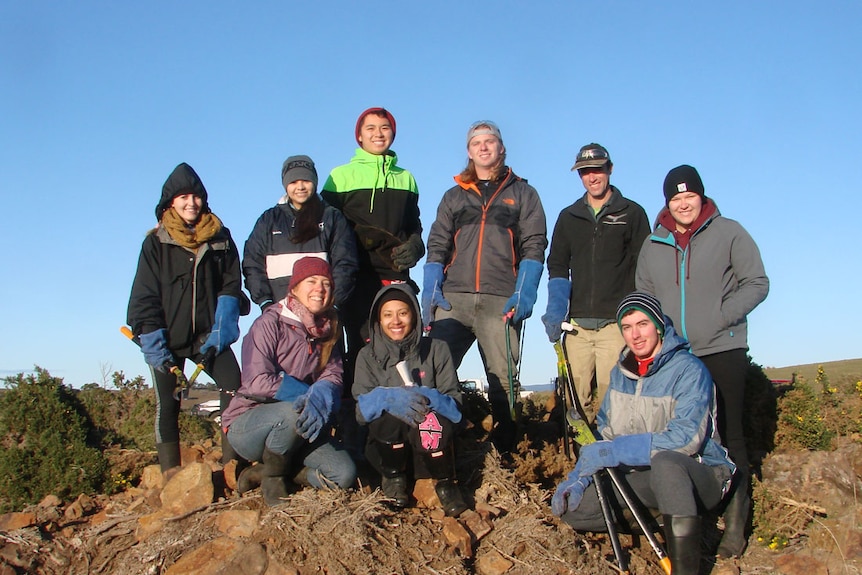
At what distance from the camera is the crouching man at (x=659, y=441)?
456cm

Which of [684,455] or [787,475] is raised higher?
[684,455]

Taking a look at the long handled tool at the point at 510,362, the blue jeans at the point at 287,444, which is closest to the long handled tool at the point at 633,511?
the long handled tool at the point at 510,362

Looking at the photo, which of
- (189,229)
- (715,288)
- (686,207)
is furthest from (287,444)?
(686,207)

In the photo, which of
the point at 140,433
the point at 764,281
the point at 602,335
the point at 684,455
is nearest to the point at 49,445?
the point at 140,433

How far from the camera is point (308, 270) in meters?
5.45

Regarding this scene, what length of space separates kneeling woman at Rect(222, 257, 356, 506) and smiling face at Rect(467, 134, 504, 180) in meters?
1.75

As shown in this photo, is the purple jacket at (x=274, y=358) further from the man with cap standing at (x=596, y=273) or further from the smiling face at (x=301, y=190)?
the man with cap standing at (x=596, y=273)

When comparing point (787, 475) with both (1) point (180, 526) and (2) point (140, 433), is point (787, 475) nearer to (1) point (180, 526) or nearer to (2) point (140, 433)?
(1) point (180, 526)

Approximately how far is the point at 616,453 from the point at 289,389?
84.0 inches

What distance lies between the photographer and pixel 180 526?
5.26m

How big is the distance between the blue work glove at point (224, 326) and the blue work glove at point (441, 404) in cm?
167

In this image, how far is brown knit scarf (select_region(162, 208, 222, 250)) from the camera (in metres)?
5.95

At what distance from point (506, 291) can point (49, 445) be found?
4095 mm

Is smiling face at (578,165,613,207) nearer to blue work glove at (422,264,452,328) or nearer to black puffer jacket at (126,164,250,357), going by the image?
blue work glove at (422,264,452,328)
